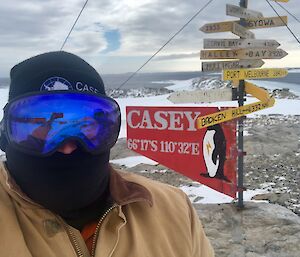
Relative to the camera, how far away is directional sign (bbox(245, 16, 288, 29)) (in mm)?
4797

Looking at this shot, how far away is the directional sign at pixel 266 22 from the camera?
4797 millimetres

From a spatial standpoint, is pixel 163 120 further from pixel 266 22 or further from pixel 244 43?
pixel 266 22

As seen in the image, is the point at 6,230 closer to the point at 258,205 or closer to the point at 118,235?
the point at 118,235

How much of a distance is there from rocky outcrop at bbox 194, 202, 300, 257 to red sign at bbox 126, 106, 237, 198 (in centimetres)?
42

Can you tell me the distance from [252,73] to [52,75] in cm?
381

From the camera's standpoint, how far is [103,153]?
163cm

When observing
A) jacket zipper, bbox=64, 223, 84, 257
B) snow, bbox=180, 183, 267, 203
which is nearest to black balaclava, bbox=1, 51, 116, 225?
jacket zipper, bbox=64, 223, 84, 257

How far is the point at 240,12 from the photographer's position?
482 cm

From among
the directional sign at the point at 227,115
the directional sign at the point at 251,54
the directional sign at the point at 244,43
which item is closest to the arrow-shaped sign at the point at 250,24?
the directional sign at the point at 244,43

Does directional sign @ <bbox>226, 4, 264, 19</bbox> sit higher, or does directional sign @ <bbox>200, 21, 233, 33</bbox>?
directional sign @ <bbox>226, 4, 264, 19</bbox>

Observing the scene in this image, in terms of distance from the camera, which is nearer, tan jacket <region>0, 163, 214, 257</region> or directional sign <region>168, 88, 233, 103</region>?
tan jacket <region>0, 163, 214, 257</region>

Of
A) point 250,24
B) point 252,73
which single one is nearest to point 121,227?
point 252,73

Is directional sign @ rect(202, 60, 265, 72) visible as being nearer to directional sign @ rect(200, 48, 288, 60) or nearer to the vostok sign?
directional sign @ rect(200, 48, 288, 60)

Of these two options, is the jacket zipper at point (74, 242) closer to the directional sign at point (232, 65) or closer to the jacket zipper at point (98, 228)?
the jacket zipper at point (98, 228)
